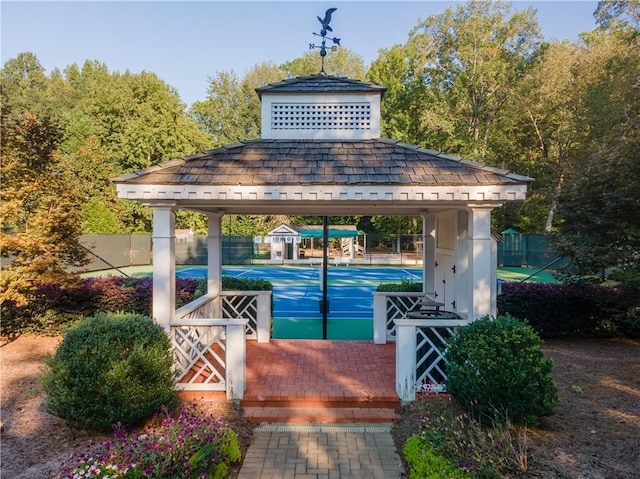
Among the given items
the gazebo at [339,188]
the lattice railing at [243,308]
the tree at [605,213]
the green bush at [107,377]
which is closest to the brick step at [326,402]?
the green bush at [107,377]

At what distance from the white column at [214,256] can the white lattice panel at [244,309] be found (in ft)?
1.24

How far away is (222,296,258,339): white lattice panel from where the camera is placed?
865 cm

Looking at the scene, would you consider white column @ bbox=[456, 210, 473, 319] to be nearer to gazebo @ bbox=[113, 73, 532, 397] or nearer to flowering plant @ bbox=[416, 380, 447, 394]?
gazebo @ bbox=[113, 73, 532, 397]

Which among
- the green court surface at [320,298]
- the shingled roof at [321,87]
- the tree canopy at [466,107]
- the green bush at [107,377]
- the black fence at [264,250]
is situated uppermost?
the tree canopy at [466,107]

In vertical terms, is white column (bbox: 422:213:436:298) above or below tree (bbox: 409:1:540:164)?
below

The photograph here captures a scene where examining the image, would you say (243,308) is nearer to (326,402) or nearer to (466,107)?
(326,402)

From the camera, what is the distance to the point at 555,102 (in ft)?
92.4

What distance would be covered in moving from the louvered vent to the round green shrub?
440cm

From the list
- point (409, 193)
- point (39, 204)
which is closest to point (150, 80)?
point (39, 204)

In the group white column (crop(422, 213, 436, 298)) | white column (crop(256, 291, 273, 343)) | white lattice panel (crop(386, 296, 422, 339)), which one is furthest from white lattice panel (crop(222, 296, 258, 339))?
white column (crop(422, 213, 436, 298))

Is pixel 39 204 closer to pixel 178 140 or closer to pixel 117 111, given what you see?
pixel 178 140

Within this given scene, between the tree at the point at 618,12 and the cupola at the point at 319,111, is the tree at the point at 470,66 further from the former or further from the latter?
the cupola at the point at 319,111

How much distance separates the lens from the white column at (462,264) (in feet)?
20.6

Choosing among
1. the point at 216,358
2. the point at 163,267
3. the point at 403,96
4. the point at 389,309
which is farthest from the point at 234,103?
the point at 216,358
